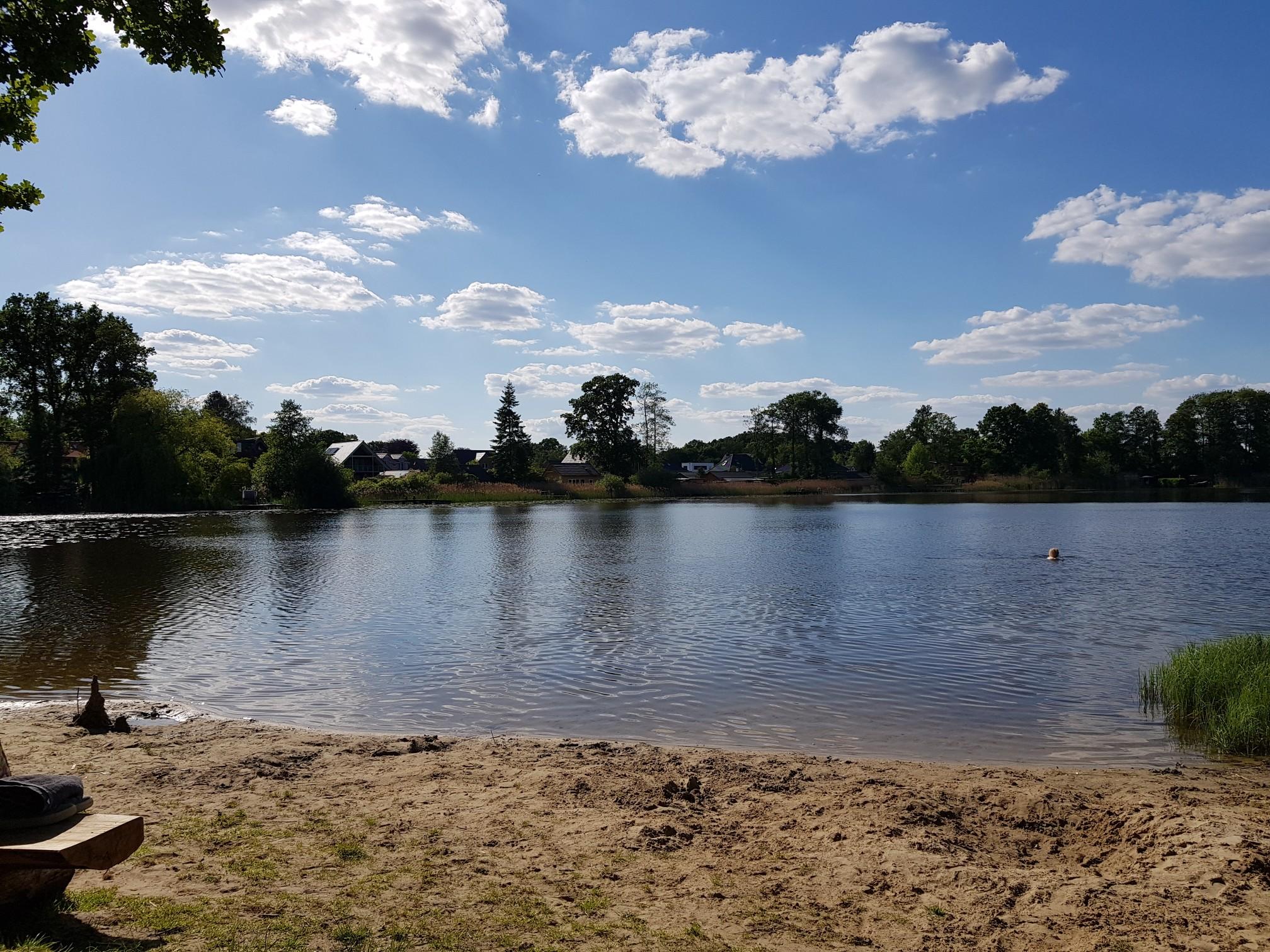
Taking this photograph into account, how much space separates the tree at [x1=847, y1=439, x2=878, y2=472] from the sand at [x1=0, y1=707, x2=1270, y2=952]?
155 metres

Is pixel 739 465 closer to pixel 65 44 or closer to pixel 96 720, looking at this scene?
pixel 96 720

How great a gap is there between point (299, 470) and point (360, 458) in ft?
142

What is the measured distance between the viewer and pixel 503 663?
14.8 metres

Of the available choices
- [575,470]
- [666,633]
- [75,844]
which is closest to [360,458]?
[575,470]

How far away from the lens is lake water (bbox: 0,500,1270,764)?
11.2 metres

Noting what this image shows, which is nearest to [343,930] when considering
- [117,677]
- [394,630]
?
[117,677]

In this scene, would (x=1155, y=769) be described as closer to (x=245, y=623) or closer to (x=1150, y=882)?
(x=1150, y=882)

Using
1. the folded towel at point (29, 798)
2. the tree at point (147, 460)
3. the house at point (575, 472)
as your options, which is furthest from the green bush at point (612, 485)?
the folded towel at point (29, 798)

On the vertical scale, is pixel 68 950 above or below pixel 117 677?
above

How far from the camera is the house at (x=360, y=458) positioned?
117 m

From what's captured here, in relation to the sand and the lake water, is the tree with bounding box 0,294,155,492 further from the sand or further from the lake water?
the sand

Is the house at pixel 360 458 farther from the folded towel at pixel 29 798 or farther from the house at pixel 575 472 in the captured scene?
the folded towel at pixel 29 798

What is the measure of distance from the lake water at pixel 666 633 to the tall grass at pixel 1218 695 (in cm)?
44

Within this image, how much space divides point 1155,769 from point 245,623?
1823cm
